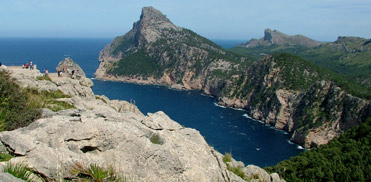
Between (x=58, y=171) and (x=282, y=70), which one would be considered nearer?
(x=58, y=171)

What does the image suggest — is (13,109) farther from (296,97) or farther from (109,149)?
(296,97)

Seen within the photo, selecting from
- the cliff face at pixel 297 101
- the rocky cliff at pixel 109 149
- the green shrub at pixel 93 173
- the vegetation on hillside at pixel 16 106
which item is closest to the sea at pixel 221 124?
the cliff face at pixel 297 101

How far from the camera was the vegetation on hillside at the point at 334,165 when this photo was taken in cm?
5200

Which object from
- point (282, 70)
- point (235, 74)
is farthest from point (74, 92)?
point (235, 74)

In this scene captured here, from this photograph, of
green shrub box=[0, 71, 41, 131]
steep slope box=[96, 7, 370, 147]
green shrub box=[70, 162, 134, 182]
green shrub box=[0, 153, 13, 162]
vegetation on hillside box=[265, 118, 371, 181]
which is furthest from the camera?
steep slope box=[96, 7, 370, 147]

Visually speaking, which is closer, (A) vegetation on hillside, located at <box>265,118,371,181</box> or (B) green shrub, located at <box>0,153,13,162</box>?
(B) green shrub, located at <box>0,153,13,162</box>

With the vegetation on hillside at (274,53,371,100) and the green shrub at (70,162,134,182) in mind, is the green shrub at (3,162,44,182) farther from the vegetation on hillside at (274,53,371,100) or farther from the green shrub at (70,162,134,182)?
the vegetation on hillside at (274,53,371,100)

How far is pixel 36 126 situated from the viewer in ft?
43.1

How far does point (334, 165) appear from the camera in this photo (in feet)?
181

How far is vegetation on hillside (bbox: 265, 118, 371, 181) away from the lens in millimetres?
51997

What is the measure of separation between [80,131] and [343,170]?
5356 cm

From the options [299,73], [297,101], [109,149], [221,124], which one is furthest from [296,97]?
[109,149]

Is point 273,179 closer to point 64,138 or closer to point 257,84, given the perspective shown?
point 64,138

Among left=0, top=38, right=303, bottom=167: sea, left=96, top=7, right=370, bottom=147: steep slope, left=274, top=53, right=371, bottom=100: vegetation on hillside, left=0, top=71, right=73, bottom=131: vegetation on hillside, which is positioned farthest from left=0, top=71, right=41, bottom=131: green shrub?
left=274, top=53, right=371, bottom=100: vegetation on hillside
